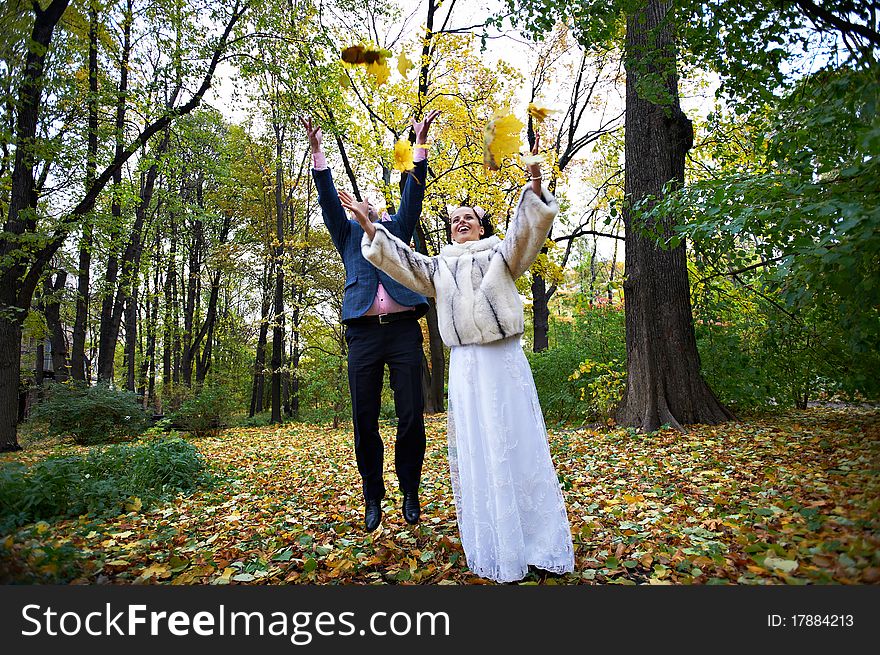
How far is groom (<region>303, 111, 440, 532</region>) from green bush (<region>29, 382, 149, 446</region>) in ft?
5.67

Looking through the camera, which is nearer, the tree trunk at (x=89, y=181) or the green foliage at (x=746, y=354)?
the tree trunk at (x=89, y=181)

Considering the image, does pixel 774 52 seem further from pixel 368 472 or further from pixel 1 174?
pixel 1 174

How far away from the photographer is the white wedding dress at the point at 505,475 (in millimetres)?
2199

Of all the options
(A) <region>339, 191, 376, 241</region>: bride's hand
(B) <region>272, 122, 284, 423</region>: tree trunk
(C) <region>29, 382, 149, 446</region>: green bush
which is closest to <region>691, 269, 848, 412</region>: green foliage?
(A) <region>339, 191, 376, 241</region>: bride's hand

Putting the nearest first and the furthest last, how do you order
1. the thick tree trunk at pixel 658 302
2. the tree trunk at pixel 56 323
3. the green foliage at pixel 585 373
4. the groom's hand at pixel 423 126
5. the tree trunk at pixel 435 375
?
the tree trunk at pixel 56 323 → the groom's hand at pixel 423 126 → the thick tree trunk at pixel 658 302 → the green foliage at pixel 585 373 → the tree trunk at pixel 435 375

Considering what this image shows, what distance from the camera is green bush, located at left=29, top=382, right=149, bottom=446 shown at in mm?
2764

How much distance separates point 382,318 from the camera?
2.96 metres

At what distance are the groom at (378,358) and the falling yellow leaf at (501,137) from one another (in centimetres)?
77

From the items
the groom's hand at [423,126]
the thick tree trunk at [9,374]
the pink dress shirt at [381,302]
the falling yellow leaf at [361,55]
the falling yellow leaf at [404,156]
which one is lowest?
the thick tree trunk at [9,374]

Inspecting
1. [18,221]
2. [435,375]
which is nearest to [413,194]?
[18,221]

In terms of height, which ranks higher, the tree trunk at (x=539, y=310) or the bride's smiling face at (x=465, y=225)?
the tree trunk at (x=539, y=310)

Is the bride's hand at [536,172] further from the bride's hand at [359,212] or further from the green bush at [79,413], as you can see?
the green bush at [79,413]

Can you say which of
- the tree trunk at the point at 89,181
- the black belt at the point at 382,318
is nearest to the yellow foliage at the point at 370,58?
the black belt at the point at 382,318

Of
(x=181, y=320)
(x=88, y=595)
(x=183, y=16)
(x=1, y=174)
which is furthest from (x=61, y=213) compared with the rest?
(x=181, y=320)
